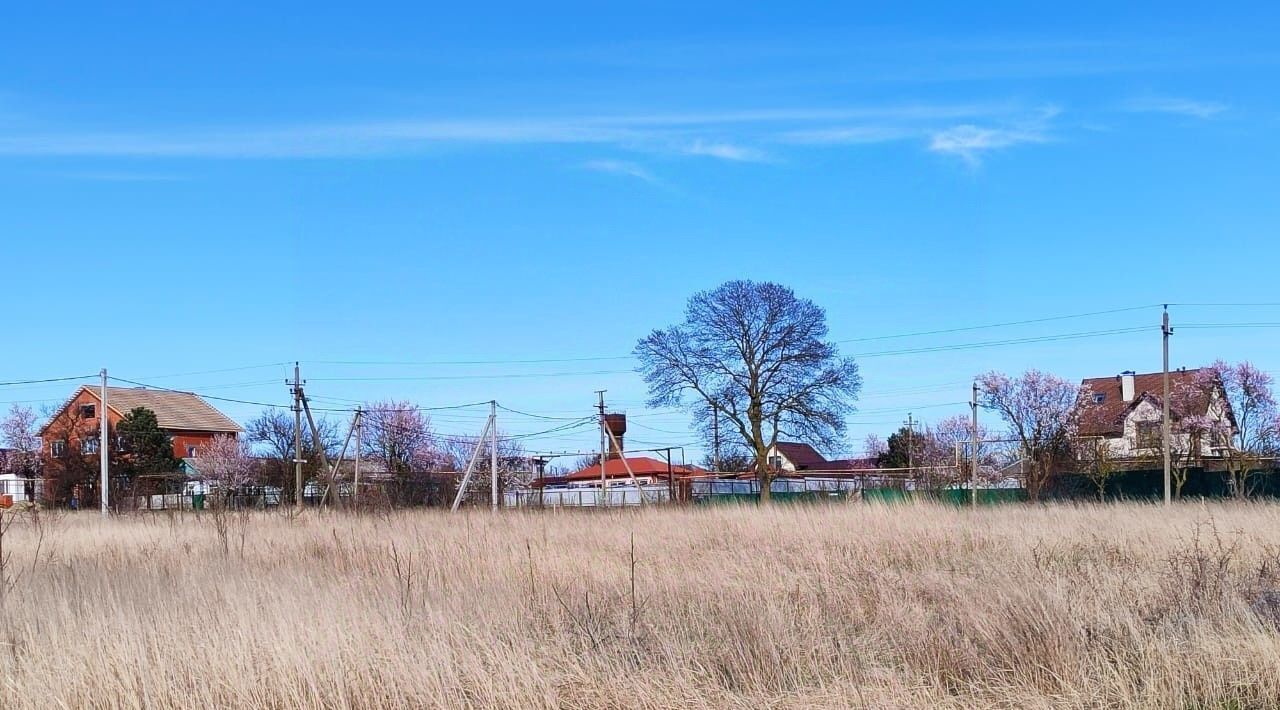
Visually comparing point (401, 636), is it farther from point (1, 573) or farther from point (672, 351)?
point (672, 351)

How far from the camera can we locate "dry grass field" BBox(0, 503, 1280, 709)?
253 inches

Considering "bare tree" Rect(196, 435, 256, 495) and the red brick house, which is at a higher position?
the red brick house

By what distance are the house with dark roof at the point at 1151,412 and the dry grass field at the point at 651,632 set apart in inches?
1711

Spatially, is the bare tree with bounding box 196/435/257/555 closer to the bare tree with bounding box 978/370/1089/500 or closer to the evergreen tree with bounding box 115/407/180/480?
the evergreen tree with bounding box 115/407/180/480

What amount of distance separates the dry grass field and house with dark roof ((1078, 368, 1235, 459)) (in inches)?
1711

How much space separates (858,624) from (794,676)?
6.41 ft

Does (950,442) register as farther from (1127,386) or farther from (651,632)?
(651,632)

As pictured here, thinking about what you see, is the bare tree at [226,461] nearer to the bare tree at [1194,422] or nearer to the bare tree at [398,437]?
the bare tree at [398,437]

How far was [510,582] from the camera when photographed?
10984 mm

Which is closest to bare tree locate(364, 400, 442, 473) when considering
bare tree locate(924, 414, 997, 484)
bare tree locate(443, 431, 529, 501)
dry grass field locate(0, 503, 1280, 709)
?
bare tree locate(443, 431, 529, 501)

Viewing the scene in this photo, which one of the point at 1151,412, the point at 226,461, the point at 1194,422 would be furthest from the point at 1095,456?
the point at 226,461

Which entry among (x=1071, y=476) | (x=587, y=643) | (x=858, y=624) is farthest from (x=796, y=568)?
(x=1071, y=476)

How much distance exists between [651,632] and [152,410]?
67.3 m

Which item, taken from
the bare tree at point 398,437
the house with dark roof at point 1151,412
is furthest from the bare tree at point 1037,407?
the bare tree at point 398,437
